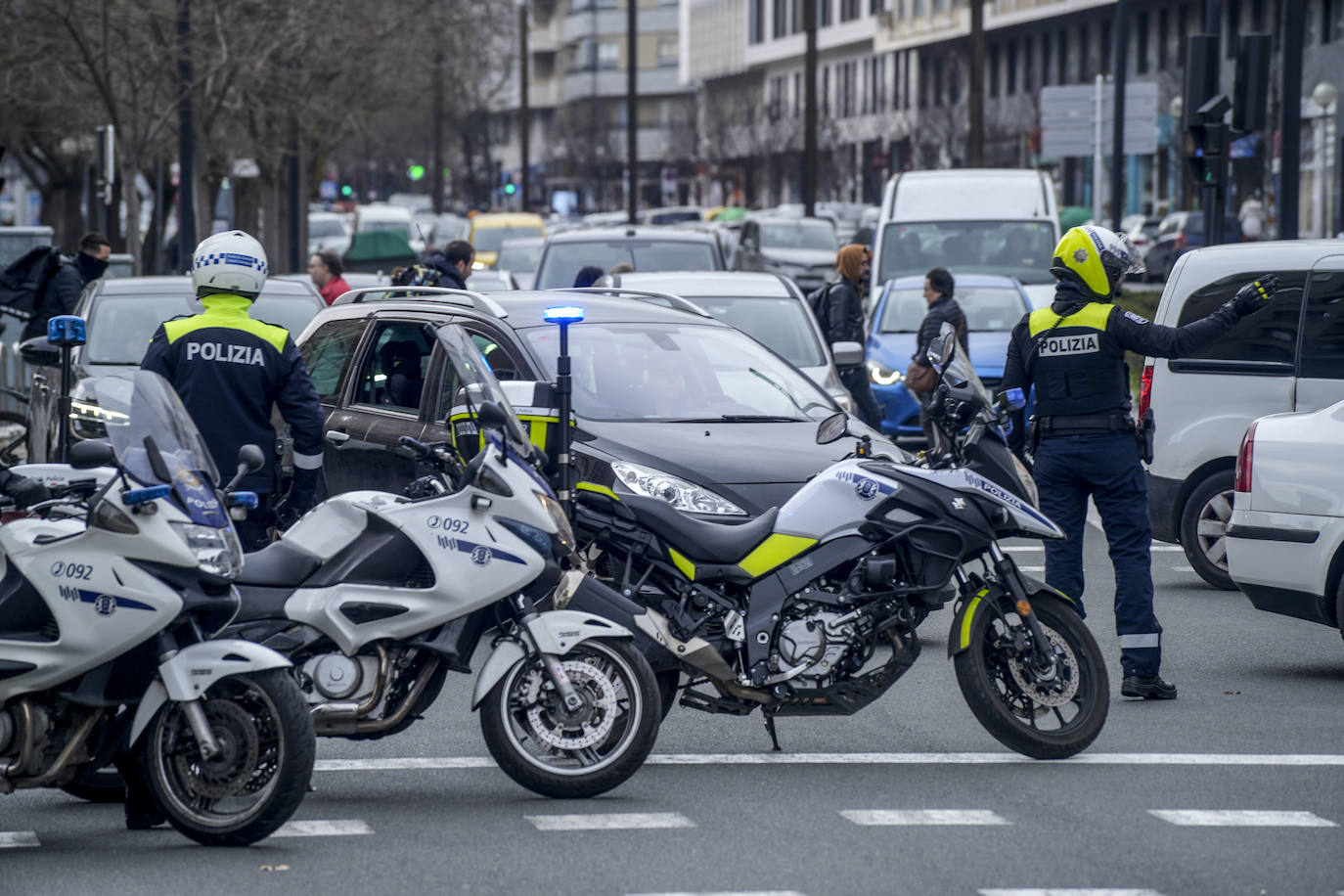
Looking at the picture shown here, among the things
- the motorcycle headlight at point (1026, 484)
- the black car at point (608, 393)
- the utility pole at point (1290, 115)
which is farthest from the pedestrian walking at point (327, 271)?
the motorcycle headlight at point (1026, 484)

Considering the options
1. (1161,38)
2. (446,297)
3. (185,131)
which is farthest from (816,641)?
(1161,38)

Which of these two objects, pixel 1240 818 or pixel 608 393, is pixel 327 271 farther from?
pixel 1240 818

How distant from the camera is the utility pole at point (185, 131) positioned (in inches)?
958

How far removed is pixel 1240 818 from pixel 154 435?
3.44 metres

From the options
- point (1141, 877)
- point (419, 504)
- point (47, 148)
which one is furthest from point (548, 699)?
point (47, 148)

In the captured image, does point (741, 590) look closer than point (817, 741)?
Yes

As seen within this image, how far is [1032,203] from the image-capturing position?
23.7 meters

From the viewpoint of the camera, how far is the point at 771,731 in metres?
7.61

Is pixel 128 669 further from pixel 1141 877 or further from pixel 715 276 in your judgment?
pixel 715 276

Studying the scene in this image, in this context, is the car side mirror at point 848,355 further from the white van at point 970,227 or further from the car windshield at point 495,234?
the car windshield at point 495,234

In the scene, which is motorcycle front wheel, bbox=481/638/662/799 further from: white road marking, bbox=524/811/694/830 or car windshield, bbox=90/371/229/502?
car windshield, bbox=90/371/229/502

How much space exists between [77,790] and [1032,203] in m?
18.0

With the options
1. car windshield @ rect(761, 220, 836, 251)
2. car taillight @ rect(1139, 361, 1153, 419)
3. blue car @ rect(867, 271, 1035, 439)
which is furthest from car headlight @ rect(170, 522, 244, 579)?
car windshield @ rect(761, 220, 836, 251)

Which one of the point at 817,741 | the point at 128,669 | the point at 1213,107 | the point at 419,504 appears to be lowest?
the point at 817,741
